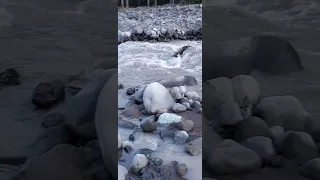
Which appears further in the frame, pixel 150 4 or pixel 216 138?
pixel 150 4

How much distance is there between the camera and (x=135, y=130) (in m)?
2.96

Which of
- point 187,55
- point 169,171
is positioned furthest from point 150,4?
point 169,171

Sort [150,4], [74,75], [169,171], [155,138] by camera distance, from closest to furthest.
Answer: [74,75], [169,171], [155,138], [150,4]

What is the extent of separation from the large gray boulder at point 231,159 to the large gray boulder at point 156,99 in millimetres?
1516

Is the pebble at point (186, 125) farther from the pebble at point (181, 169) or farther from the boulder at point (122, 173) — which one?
the boulder at point (122, 173)

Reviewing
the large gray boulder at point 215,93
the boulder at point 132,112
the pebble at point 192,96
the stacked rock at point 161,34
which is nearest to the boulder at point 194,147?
the boulder at point 132,112

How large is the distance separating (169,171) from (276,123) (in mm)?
1013

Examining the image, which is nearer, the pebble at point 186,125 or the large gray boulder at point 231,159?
the large gray boulder at point 231,159

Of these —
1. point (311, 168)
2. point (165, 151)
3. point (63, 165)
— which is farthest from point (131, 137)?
point (311, 168)

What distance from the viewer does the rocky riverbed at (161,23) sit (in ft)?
24.5

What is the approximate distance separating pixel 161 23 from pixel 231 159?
6.75 meters

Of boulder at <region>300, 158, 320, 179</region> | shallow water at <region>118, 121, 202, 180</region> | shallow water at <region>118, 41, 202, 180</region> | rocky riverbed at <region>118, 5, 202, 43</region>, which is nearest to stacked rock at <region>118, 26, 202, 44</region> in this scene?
rocky riverbed at <region>118, 5, 202, 43</region>

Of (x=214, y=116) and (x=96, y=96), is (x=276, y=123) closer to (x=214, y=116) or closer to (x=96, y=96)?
(x=214, y=116)

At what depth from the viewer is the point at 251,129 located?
166cm
